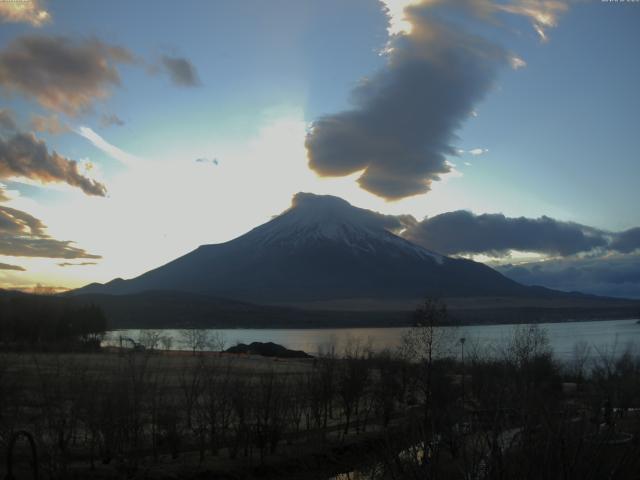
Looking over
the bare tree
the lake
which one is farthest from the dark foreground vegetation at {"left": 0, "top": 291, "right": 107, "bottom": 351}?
the lake

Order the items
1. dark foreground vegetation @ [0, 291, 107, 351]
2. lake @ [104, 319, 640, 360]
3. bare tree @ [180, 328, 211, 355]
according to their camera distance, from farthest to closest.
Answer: bare tree @ [180, 328, 211, 355] → lake @ [104, 319, 640, 360] → dark foreground vegetation @ [0, 291, 107, 351]

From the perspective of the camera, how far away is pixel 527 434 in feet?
22.7

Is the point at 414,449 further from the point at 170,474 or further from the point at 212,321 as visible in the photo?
the point at 212,321

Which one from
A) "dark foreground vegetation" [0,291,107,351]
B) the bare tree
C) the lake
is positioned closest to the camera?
"dark foreground vegetation" [0,291,107,351]

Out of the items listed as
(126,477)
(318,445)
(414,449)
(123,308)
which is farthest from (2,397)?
(123,308)

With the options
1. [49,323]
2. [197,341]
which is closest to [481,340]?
[197,341]

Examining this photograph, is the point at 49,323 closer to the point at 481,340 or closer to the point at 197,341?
the point at 197,341

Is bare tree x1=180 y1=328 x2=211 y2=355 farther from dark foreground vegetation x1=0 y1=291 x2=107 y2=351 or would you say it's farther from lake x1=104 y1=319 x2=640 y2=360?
dark foreground vegetation x1=0 y1=291 x2=107 y2=351

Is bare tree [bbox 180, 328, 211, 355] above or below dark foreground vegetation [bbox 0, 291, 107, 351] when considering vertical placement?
below

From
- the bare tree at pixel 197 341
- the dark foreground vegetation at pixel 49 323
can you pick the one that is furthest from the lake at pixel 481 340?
the dark foreground vegetation at pixel 49 323

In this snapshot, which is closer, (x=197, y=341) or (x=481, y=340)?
(x=197, y=341)

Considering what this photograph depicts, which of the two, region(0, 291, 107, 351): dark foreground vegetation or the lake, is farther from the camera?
the lake

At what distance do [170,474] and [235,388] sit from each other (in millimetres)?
5318

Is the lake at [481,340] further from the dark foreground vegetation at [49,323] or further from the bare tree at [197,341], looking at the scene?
the dark foreground vegetation at [49,323]
